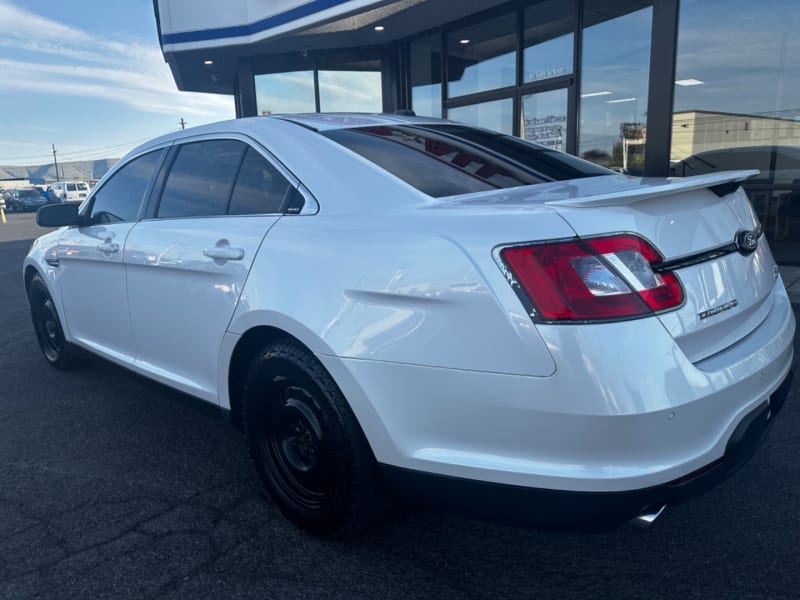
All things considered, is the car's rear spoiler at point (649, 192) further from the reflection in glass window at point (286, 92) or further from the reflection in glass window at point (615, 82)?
the reflection in glass window at point (286, 92)

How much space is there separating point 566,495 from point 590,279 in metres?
0.58

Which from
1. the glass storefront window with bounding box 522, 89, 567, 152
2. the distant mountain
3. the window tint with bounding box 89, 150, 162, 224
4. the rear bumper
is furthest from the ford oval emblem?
the distant mountain

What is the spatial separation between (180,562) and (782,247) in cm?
759

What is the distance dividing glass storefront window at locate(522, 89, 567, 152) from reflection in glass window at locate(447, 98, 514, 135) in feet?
0.91

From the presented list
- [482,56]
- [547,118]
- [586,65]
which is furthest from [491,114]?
[586,65]

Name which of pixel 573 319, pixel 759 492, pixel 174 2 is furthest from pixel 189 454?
pixel 174 2

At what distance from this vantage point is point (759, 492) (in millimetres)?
2557

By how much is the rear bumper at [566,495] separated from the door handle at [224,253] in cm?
102

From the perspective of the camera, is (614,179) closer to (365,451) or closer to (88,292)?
(365,451)

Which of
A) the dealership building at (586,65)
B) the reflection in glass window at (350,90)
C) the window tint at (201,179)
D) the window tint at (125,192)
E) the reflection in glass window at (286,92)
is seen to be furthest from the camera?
the reflection in glass window at (286,92)

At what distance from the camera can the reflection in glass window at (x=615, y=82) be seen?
741 cm

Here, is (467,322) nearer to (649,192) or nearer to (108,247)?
→ (649,192)

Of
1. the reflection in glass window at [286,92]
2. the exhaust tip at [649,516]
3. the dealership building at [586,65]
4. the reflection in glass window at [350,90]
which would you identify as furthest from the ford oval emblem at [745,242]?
the reflection in glass window at [286,92]

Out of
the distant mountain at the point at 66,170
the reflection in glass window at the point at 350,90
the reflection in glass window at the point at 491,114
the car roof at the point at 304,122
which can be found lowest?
the distant mountain at the point at 66,170
